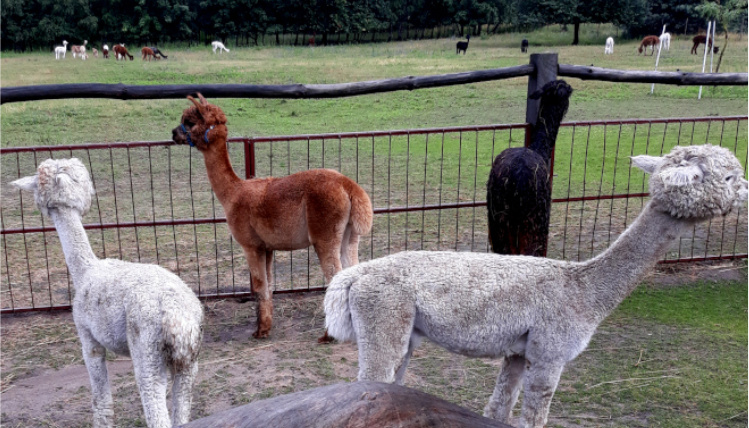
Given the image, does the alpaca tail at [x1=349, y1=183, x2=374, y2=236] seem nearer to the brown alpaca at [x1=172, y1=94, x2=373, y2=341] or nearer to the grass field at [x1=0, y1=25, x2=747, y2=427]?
the brown alpaca at [x1=172, y1=94, x2=373, y2=341]

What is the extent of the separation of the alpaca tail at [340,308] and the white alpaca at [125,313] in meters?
0.75

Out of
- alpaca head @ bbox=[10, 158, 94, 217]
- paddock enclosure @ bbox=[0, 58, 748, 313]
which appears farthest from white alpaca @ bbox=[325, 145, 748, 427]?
alpaca head @ bbox=[10, 158, 94, 217]

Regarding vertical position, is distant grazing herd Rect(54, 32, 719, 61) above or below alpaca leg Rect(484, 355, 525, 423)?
above

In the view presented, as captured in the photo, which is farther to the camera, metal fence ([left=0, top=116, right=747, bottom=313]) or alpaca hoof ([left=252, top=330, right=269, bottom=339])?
metal fence ([left=0, top=116, right=747, bottom=313])

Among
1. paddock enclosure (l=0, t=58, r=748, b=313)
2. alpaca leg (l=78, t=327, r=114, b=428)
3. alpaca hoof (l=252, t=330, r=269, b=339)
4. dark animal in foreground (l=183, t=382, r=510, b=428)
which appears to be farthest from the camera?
paddock enclosure (l=0, t=58, r=748, b=313)

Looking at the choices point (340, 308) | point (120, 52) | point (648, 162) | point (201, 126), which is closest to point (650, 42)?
point (120, 52)

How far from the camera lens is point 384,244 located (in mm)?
7773

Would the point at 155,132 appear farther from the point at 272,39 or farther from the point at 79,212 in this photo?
the point at 272,39

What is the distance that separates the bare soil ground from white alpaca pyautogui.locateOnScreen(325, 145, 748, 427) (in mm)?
1220

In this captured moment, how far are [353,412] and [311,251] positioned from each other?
645 centimetres

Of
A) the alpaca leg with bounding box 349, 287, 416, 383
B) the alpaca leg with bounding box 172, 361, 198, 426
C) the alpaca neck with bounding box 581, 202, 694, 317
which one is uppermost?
the alpaca neck with bounding box 581, 202, 694, 317

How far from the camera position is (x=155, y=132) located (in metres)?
14.8

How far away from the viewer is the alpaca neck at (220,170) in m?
5.26

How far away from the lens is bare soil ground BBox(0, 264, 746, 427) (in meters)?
4.45
